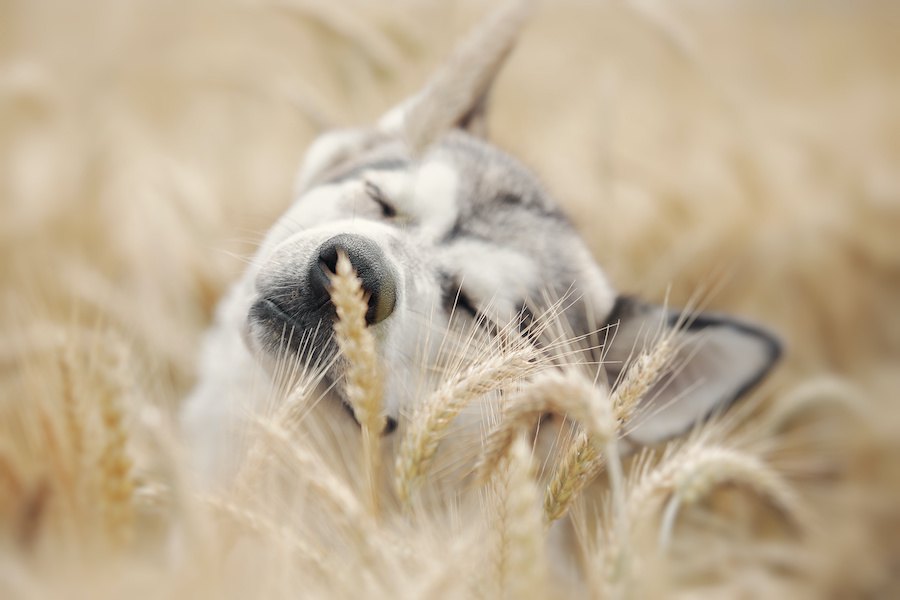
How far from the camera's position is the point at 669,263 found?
2.96 metres

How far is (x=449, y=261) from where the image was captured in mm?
1651

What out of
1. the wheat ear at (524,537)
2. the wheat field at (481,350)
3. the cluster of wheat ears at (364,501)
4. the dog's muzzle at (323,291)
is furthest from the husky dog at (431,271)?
the wheat ear at (524,537)

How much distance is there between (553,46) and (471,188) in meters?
3.86

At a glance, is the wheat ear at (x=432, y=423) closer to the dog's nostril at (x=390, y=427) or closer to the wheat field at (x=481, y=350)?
the wheat field at (x=481, y=350)

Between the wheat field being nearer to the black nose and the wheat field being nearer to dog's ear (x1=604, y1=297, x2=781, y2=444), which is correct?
dog's ear (x1=604, y1=297, x2=781, y2=444)

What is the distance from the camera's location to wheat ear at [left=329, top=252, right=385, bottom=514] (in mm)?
938

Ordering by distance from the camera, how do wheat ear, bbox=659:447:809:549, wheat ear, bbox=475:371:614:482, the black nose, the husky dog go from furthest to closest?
the husky dog < the black nose < wheat ear, bbox=659:447:809:549 < wheat ear, bbox=475:371:614:482

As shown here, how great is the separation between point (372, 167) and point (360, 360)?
113 cm

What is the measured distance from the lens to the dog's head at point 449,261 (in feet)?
4.67

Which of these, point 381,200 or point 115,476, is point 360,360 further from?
point 381,200

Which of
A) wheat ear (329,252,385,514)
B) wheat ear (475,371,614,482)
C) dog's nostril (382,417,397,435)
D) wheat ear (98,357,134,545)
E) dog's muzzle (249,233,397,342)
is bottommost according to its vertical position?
dog's nostril (382,417,397,435)

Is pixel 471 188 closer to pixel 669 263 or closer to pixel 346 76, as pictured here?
pixel 346 76

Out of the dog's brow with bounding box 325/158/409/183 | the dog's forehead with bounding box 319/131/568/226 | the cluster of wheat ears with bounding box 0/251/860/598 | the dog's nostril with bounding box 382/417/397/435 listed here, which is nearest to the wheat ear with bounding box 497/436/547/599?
the cluster of wheat ears with bounding box 0/251/860/598

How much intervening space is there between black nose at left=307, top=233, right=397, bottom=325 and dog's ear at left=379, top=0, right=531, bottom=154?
1.57 ft
